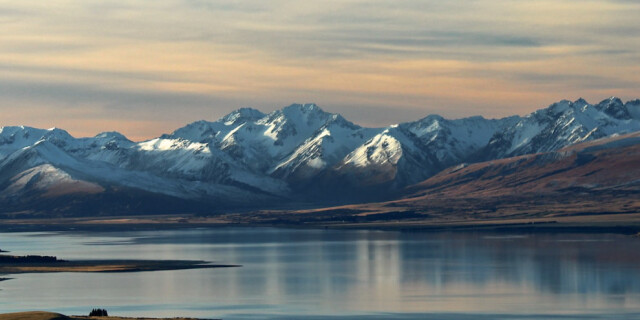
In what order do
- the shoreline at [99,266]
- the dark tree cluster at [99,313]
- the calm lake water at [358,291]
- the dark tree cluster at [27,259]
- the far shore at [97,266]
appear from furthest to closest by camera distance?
the dark tree cluster at [27,259], the far shore at [97,266], the shoreline at [99,266], the calm lake water at [358,291], the dark tree cluster at [99,313]

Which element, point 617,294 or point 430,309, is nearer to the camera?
point 430,309

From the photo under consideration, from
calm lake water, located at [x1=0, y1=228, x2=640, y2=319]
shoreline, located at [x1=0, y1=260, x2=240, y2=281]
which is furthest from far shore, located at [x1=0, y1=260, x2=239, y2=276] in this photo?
calm lake water, located at [x1=0, y1=228, x2=640, y2=319]

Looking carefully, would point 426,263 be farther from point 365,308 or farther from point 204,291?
point 365,308

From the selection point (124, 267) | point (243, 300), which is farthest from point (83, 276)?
point (243, 300)

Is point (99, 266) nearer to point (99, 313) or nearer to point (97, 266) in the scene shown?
point (97, 266)

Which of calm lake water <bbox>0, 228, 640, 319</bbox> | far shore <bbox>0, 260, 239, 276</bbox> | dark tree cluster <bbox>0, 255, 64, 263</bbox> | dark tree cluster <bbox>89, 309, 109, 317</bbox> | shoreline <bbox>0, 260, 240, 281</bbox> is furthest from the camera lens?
dark tree cluster <bbox>0, 255, 64, 263</bbox>

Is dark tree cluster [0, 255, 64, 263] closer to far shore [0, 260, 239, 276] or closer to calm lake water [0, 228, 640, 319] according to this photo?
far shore [0, 260, 239, 276]

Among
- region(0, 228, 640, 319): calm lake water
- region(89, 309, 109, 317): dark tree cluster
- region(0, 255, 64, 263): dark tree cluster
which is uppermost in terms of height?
region(0, 255, 64, 263): dark tree cluster

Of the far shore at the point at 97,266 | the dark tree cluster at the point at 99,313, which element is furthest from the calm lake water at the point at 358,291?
the dark tree cluster at the point at 99,313

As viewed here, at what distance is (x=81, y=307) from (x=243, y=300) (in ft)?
61.7

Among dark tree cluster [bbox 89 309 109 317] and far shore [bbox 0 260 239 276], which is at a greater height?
far shore [bbox 0 260 239 276]

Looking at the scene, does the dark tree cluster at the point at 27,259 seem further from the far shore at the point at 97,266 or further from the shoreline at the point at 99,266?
the shoreline at the point at 99,266

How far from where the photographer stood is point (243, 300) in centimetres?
13675

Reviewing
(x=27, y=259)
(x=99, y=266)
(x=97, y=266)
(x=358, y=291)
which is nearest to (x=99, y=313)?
(x=358, y=291)
